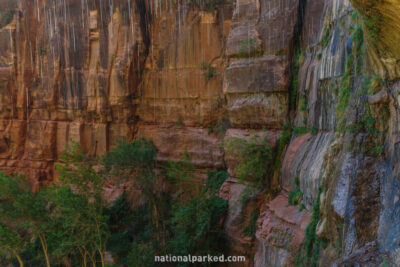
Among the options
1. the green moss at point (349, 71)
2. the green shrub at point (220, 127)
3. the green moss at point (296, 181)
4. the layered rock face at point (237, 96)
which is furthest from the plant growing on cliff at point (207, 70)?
the green moss at point (349, 71)

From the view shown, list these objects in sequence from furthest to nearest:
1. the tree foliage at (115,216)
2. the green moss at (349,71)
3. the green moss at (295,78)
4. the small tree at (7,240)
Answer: the tree foliage at (115,216), the green moss at (295,78), the small tree at (7,240), the green moss at (349,71)

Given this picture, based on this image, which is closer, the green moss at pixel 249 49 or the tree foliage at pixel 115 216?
the tree foliage at pixel 115 216

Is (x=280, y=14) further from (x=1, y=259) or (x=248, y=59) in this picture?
(x=1, y=259)

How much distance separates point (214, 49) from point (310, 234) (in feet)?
46.5

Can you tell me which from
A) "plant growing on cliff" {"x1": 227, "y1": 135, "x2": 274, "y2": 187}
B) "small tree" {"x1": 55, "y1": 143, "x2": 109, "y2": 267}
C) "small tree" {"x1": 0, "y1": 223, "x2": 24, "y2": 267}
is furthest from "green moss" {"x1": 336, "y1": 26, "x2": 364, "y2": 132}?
"small tree" {"x1": 0, "y1": 223, "x2": 24, "y2": 267}

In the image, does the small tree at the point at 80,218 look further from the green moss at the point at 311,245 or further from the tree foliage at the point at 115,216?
the green moss at the point at 311,245

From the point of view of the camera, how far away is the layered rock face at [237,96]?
257 inches

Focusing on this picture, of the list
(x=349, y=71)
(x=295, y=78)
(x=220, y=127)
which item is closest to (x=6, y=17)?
(x=220, y=127)

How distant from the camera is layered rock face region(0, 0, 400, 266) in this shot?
21.4 ft

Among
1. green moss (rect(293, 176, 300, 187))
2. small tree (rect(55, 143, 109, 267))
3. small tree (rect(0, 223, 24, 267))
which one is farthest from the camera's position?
small tree (rect(55, 143, 109, 267))

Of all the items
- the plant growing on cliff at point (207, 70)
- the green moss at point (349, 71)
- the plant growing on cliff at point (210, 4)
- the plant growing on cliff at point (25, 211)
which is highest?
the plant growing on cliff at point (210, 4)

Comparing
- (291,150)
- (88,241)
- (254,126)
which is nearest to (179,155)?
(254,126)

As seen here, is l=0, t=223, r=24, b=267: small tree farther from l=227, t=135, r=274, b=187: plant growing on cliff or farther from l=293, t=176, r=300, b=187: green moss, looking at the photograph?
l=293, t=176, r=300, b=187: green moss

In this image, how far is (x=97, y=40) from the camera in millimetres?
22734
